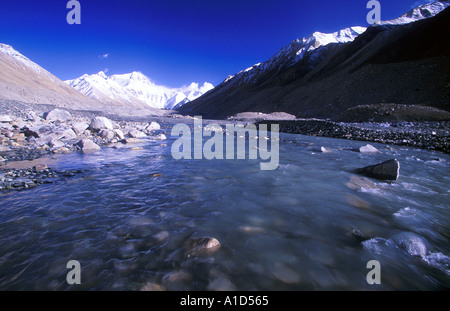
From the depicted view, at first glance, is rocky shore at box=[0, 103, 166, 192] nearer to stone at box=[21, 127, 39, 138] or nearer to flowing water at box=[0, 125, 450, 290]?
stone at box=[21, 127, 39, 138]

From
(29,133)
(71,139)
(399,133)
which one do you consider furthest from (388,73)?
(29,133)

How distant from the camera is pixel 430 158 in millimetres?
8258

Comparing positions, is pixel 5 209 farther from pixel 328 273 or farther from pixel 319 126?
pixel 319 126

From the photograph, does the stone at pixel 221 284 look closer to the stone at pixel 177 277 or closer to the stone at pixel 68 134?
the stone at pixel 177 277

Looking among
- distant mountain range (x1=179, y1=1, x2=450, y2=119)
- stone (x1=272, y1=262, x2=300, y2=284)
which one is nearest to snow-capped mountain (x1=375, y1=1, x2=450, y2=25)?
distant mountain range (x1=179, y1=1, x2=450, y2=119)

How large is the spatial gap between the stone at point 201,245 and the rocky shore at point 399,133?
12.5 metres

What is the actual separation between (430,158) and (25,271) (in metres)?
12.0

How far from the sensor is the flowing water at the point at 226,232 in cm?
203

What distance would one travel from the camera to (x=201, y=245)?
246 centimetres

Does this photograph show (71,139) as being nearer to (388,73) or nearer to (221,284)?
(221,284)

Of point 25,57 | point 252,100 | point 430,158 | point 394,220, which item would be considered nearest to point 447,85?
point 430,158

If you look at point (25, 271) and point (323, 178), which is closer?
point (25, 271)

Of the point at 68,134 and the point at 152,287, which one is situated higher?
the point at 68,134

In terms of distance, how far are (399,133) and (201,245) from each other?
51.7ft
